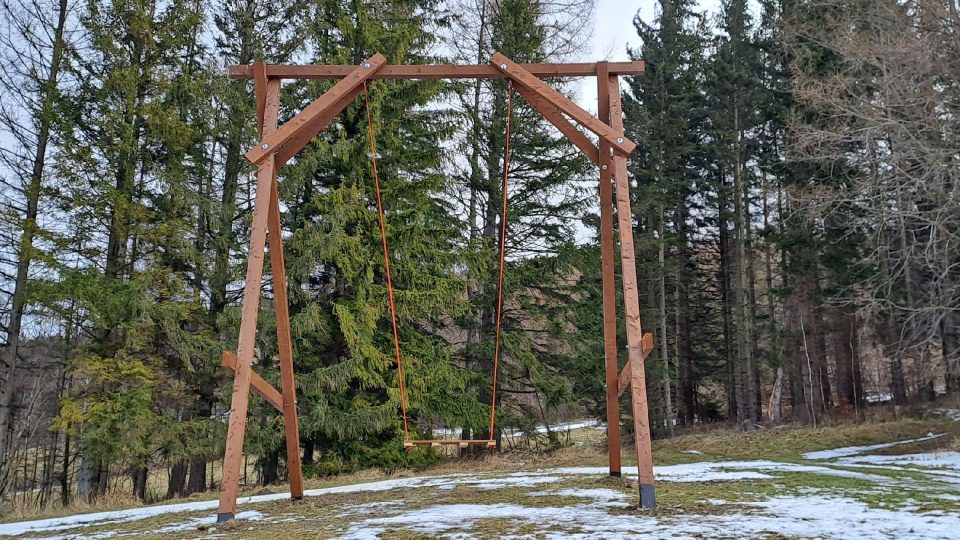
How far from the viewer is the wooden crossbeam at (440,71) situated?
4477mm

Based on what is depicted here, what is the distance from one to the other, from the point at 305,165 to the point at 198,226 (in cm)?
254

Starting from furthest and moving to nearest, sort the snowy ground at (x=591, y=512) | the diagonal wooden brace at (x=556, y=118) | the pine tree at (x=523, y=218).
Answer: the pine tree at (x=523, y=218) → the diagonal wooden brace at (x=556, y=118) → the snowy ground at (x=591, y=512)

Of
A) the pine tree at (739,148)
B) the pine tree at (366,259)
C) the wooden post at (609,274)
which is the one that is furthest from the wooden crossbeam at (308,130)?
the pine tree at (739,148)

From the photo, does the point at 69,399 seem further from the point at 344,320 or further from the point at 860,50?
the point at 860,50

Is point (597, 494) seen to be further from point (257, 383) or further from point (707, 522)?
point (257, 383)

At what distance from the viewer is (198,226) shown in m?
10.9

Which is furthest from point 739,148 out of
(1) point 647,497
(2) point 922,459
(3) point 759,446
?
(1) point 647,497

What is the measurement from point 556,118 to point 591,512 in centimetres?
290

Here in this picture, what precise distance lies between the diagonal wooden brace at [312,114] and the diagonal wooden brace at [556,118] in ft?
3.70

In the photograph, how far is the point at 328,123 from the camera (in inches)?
183

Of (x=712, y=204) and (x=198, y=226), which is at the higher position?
(x=712, y=204)

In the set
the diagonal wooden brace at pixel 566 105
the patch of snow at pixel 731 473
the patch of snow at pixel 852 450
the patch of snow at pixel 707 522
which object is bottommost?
the patch of snow at pixel 852 450

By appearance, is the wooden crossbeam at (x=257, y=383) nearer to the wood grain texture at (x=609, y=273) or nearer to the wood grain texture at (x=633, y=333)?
the wood grain texture at (x=633, y=333)

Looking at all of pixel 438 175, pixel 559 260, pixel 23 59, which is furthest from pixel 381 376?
pixel 23 59
